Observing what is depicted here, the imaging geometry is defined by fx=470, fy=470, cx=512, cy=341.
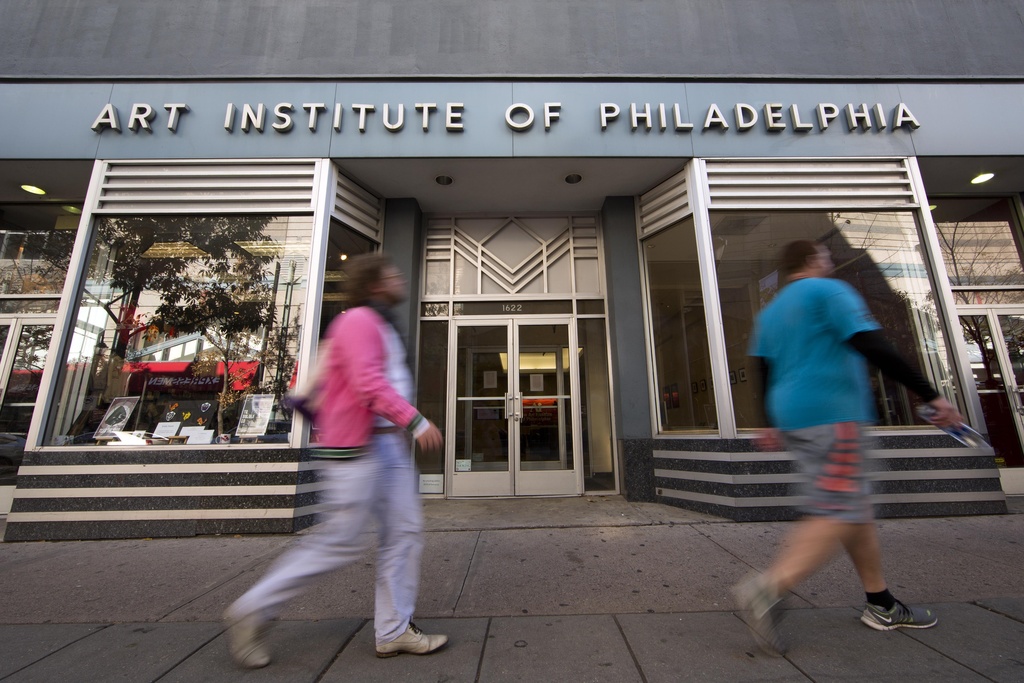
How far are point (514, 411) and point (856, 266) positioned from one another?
4.53 meters

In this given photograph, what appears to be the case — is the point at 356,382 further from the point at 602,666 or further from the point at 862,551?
the point at 862,551

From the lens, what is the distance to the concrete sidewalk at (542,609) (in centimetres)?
200

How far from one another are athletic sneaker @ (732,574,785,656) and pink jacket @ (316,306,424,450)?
5.18 feet

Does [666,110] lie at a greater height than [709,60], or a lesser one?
lesser

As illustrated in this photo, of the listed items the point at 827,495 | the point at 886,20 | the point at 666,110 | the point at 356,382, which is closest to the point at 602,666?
the point at 827,495

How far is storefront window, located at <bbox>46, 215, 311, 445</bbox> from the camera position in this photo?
501cm

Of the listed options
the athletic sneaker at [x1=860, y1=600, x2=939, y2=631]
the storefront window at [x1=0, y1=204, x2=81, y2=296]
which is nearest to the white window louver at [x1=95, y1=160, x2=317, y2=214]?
the storefront window at [x1=0, y1=204, x2=81, y2=296]

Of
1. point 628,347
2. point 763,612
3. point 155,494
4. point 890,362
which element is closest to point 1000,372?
point 628,347

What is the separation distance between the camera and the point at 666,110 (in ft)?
18.6

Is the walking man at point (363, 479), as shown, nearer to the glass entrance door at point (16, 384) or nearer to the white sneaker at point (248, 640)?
the white sneaker at point (248, 640)

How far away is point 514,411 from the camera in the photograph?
20.5ft

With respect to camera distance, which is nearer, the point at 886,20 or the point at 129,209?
the point at 129,209

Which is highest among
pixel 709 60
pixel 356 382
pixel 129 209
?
pixel 709 60

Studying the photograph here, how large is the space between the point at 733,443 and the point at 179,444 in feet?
18.6
